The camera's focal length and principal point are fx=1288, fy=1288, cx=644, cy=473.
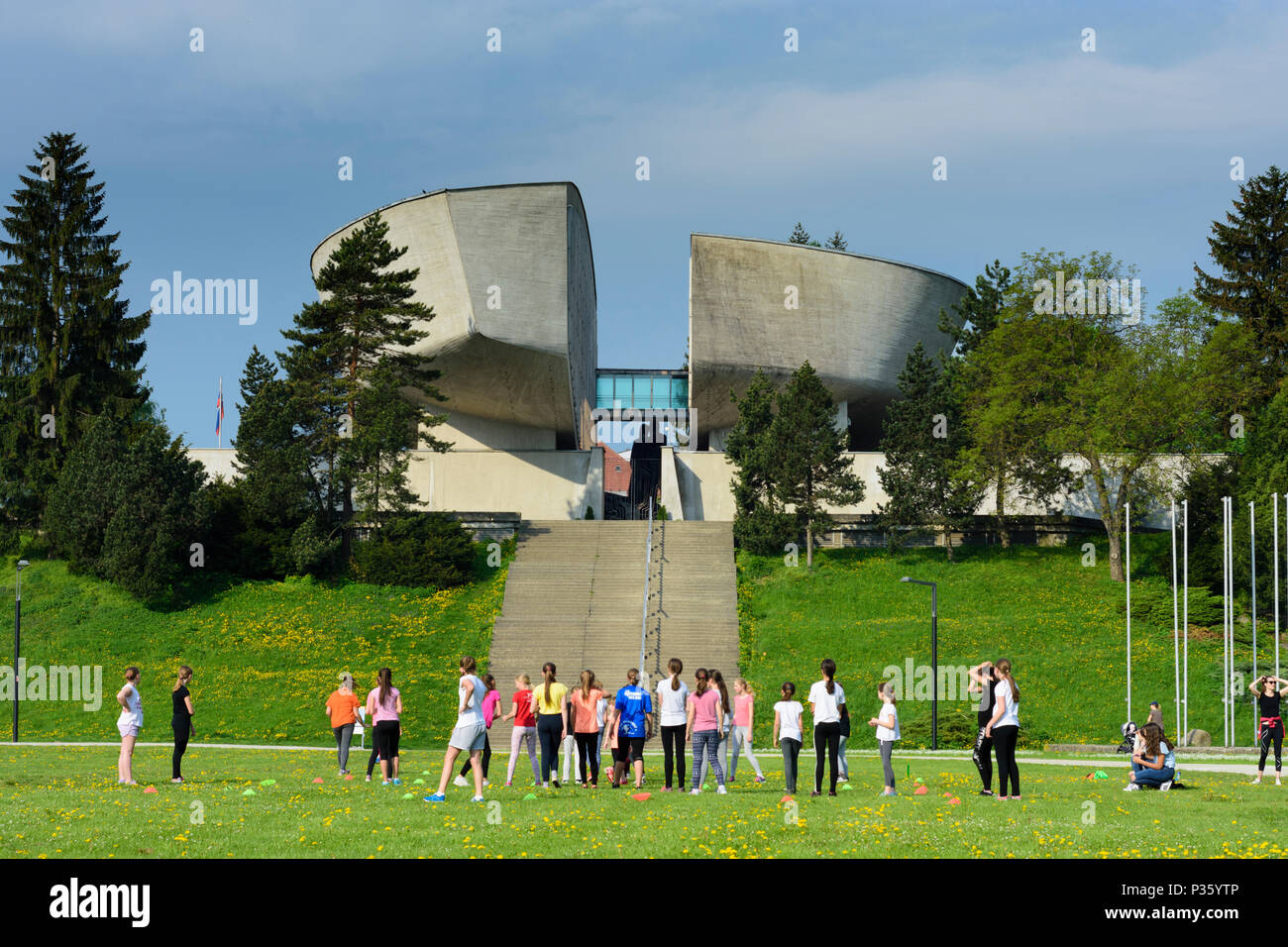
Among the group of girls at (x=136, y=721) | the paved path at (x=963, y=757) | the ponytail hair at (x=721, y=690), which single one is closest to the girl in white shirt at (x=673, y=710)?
the ponytail hair at (x=721, y=690)

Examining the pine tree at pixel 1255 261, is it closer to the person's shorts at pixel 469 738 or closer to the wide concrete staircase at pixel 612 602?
the wide concrete staircase at pixel 612 602

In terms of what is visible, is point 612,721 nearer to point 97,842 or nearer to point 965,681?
point 97,842

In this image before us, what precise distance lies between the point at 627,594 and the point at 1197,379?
19413 millimetres

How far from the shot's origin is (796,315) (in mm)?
51812

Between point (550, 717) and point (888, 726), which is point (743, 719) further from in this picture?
point (550, 717)

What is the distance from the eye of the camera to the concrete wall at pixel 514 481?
5206 centimetres

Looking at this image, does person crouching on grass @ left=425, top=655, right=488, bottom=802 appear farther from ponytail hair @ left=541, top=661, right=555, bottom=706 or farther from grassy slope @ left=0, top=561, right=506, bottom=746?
grassy slope @ left=0, top=561, right=506, bottom=746

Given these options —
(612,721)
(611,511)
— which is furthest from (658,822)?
(611,511)

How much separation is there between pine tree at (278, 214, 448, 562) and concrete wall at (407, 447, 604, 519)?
8978 millimetres

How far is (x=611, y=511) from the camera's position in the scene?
66000 millimetres

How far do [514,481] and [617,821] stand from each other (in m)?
41.9

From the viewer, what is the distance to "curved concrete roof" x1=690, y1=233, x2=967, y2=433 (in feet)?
168

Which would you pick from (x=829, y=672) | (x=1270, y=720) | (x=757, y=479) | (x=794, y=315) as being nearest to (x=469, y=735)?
(x=829, y=672)

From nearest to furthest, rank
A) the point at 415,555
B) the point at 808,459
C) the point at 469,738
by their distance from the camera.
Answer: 1. the point at 469,738
2. the point at 415,555
3. the point at 808,459
